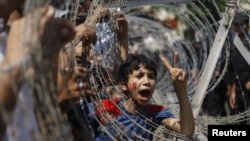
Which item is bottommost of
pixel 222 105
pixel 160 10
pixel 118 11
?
pixel 222 105

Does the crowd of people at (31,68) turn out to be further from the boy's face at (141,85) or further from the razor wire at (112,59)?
the boy's face at (141,85)

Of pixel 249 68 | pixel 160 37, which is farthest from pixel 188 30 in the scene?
pixel 249 68

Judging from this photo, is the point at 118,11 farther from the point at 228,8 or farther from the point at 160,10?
the point at 160,10

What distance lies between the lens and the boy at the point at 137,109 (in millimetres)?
3416

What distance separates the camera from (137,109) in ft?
12.5

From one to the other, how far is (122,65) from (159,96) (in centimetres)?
174

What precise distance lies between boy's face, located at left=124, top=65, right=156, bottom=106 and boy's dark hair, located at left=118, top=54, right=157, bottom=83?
0.08ft

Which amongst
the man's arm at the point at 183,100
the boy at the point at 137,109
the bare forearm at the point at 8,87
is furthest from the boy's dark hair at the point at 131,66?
the bare forearm at the point at 8,87

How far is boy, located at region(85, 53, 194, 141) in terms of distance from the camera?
342 centimetres

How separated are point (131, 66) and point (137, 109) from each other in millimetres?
285

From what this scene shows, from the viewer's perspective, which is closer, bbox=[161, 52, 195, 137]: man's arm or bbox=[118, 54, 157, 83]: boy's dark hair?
bbox=[161, 52, 195, 137]: man's arm

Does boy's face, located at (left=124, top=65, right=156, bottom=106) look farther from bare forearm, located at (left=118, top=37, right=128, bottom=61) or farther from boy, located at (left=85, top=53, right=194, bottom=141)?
bare forearm, located at (left=118, top=37, right=128, bottom=61)

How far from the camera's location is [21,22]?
2.13m

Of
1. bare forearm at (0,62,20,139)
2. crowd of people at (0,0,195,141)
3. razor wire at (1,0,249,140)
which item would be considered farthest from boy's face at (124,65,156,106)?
bare forearm at (0,62,20,139)
